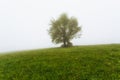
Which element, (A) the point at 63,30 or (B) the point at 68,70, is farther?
(A) the point at 63,30

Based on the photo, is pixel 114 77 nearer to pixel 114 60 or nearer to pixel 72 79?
pixel 72 79

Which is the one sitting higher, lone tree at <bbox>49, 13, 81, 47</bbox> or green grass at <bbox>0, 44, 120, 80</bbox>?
lone tree at <bbox>49, 13, 81, 47</bbox>

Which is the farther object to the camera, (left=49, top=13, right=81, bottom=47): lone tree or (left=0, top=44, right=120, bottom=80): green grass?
(left=49, top=13, right=81, bottom=47): lone tree

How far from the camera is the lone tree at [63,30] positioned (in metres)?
67.4

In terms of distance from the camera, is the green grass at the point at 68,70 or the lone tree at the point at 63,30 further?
the lone tree at the point at 63,30

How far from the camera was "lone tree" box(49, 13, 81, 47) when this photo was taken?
67.4 metres

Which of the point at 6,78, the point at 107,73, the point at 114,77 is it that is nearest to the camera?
the point at 114,77

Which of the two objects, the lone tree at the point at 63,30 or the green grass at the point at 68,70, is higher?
the lone tree at the point at 63,30

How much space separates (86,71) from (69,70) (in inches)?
92.1

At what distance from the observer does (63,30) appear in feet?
222

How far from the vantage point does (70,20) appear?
229ft

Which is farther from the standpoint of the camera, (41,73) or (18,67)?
(18,67)

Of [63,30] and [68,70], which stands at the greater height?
[63,30]

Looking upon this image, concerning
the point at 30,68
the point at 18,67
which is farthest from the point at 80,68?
the point at 18,67
